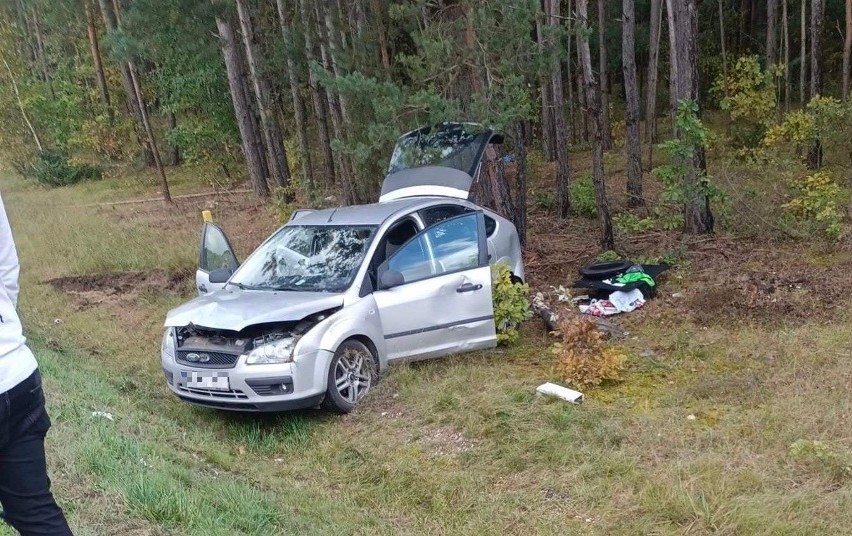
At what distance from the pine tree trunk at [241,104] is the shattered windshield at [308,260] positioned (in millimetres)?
10128

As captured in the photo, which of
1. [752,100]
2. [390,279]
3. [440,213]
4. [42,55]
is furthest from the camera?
[42,55]

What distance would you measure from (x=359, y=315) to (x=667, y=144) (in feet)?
16.3

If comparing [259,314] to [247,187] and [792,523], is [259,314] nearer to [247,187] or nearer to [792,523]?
[792,523]

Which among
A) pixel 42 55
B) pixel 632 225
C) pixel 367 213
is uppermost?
pixel 42 55

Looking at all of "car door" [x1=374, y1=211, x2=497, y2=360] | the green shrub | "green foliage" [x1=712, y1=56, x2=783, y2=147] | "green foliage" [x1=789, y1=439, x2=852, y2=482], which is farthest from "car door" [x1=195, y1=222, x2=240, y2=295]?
the green shrub

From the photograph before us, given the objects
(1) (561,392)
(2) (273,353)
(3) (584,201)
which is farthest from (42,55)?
(1) (561,392)

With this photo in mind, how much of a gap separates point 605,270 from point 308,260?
142 inches

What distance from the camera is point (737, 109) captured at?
16.3m

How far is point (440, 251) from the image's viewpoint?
6.38 m

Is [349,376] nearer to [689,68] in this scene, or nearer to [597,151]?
[597,151]

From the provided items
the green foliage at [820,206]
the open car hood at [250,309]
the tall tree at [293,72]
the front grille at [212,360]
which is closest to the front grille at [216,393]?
the front grille at [212,360]

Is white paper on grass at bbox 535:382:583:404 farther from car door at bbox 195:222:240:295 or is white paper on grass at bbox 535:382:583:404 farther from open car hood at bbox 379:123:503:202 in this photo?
car door at bbox 195:222:240:295

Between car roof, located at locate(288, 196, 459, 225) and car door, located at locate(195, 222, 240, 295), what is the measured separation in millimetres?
888

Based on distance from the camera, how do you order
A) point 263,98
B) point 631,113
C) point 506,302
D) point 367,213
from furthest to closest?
point 263,98 < point 631,113 < point 367,213 < point 506,302
